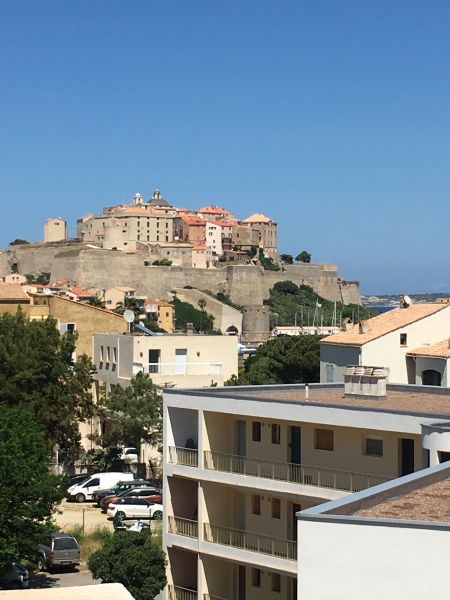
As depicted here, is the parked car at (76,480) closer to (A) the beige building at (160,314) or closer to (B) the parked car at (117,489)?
(B) the parked car at (117,489)

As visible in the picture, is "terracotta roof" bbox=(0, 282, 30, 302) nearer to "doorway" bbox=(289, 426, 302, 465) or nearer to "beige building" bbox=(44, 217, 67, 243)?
"doorway" bbox=(289, 426, 302, 465)

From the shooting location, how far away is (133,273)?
414 ft

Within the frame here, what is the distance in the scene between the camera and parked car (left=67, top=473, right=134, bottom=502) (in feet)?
109

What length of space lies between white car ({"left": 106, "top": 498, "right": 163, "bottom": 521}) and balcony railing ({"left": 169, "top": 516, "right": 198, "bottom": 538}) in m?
8.74

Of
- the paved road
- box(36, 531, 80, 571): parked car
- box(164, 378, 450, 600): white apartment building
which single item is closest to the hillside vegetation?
box(36, 531, 80, 571): parked car

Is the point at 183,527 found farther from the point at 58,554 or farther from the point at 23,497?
the point at 58,554

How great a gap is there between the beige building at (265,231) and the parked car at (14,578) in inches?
5529

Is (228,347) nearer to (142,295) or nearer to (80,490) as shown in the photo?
(80,490)

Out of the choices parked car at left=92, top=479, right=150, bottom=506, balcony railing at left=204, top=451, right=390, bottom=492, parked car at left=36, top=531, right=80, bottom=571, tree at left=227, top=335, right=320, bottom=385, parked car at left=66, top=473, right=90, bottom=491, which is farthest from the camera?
tree at left=227, top=335, right=320, bottom=385

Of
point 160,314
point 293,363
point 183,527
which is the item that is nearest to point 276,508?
point 183,527

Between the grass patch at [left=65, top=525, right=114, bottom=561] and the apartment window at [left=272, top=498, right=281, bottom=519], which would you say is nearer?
the apartment window at [left=272, top=498, right=281, bottom=519]

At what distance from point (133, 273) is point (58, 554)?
10181 centimetres

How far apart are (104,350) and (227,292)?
87174 mm

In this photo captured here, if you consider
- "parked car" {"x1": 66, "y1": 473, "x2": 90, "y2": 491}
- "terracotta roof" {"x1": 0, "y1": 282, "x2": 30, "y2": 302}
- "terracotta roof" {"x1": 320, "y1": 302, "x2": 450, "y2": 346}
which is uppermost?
"terracotta roof" {"x1": 0, "y1": 282, "x2": 30, "y2": 302}
